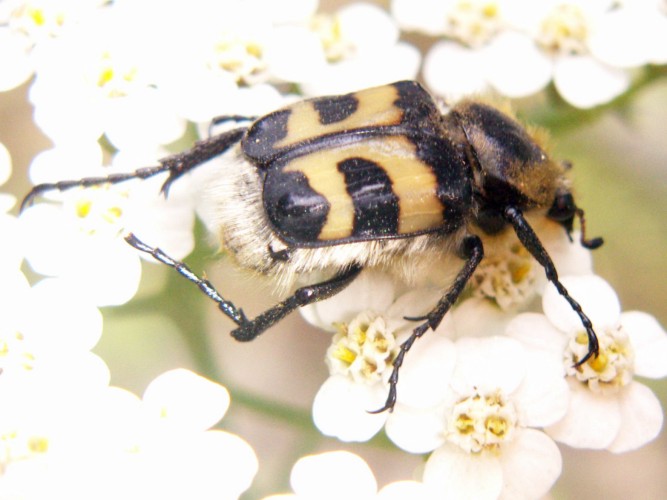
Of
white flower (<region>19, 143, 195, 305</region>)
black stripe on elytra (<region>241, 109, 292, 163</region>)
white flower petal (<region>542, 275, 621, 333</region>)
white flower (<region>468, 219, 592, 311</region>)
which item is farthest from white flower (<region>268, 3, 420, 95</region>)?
white flower petal (<region>542, 275, 621, 333</region>)

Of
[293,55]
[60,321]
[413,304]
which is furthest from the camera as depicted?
[293,55]

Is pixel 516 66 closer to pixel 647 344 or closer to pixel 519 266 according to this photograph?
pixel 519 266

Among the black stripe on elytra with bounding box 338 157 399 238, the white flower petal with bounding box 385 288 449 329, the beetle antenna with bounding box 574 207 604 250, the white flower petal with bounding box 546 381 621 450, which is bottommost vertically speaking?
the white flower petal with bounding box 546 381 621 450

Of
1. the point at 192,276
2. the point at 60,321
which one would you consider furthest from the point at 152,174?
the point at 60,321

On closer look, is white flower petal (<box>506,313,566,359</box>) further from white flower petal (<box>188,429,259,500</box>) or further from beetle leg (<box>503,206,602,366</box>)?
white flower petal (<box>188,429,259,500</box>)

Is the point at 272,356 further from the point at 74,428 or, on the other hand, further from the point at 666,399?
the point at 74,428

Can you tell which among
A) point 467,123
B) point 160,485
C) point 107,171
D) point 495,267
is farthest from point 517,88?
point 160,485
